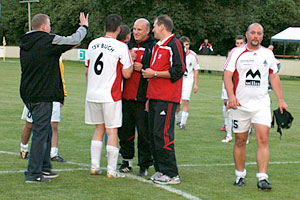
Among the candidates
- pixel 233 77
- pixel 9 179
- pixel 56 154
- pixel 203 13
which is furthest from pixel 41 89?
pixel 203 13

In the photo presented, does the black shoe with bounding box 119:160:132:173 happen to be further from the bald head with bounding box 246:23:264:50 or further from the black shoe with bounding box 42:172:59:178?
the bald head with bounding box 246:23:264:50

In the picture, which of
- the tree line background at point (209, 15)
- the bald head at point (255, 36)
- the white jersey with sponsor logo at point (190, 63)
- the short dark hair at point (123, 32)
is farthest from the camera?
the tree line background at point (209, 15)

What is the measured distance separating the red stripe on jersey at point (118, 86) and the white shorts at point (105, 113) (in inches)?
3.5

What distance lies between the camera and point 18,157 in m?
9.50

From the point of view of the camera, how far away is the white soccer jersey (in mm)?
7812

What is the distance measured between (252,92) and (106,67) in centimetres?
203

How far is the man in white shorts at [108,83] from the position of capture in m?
7.83

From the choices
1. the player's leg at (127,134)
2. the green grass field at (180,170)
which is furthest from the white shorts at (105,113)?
the green grass field at (180,170)

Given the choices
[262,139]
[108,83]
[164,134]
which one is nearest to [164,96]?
[164,134]

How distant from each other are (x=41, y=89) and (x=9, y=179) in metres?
1.33

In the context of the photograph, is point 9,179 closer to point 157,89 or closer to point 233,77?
point 157,89

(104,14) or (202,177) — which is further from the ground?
(104,14)

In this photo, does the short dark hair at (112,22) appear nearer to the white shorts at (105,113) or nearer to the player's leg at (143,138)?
the white shorts at (105,113)

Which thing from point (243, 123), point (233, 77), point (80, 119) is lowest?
point (80, 119)
